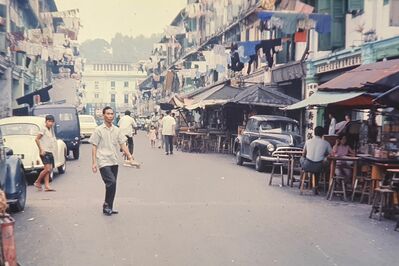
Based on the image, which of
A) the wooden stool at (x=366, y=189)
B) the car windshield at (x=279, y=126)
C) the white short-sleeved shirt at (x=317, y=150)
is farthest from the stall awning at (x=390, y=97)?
the car windshield at (x=279, y=126)

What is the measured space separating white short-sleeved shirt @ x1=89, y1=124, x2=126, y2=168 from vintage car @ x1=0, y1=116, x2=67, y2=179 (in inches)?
142

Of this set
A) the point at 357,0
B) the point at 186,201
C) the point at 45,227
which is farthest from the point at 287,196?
the point at 357,0

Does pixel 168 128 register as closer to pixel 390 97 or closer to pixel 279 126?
pixel 279 126

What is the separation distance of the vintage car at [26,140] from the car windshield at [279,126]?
6.75 m

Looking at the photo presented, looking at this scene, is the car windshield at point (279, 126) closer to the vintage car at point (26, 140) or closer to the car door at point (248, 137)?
the car door at point (248, 137)

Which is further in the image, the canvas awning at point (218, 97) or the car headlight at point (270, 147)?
the canvas awning at point (218, 97)

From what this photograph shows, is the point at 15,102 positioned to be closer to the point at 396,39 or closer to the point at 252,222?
the point at 396,39

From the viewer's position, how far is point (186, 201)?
1148 cm

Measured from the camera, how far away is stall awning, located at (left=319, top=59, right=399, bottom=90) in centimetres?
1064

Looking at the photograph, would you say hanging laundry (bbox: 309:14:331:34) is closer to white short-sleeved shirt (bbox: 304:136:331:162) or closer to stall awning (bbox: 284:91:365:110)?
stall awning (bbox: 284:91:365:110)

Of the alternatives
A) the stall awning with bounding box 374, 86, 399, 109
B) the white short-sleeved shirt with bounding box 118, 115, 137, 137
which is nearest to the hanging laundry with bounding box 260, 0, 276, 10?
the white short-sleeved shirt with bounding box 118, 115, 137, 137

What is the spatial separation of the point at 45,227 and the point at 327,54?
1611cm

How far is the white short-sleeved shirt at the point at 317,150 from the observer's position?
12.9 m

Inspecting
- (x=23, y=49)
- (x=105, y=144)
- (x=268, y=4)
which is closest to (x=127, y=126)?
(x=268, y=4)
